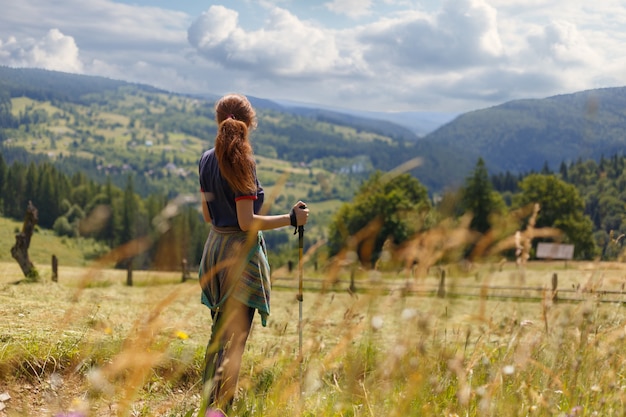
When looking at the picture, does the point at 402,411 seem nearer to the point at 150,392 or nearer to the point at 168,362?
the point at 150,392

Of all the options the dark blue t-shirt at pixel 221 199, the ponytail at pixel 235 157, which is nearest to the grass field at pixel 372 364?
the dark blue t-shirt at pixel 221 199

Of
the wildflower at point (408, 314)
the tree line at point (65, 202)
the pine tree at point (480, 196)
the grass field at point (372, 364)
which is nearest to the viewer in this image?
the grass field at point (372, 364)

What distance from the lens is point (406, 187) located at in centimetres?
5938

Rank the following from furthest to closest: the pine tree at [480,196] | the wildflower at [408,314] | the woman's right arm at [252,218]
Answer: the pine tree at [480,196] < the woman's right arm at [252,218] < the wildflower at [408,314]

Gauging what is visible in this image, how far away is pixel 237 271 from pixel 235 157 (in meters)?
0.82

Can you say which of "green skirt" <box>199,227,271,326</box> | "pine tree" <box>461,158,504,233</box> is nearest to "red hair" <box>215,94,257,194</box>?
"green skirt" <box>199,227,271,326</box>

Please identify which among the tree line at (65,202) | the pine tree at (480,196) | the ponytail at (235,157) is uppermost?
the ponytail at (235,157)

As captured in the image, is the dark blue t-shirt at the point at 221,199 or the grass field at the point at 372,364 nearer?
the grass field at the point at 372,364

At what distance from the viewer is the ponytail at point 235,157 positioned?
12.3 feet

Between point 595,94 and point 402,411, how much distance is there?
1.98 metres

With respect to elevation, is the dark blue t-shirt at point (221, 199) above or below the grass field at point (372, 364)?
above

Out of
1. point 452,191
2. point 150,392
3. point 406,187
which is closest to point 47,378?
point 150,392

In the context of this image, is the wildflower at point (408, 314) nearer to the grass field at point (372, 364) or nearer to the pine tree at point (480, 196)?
the grass field at point (372, 364)

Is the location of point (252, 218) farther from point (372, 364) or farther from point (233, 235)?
point (372, 364)
